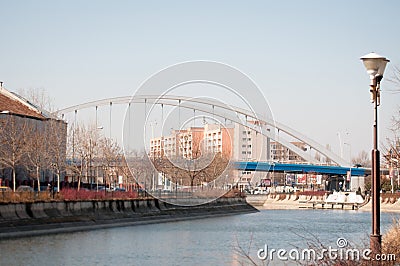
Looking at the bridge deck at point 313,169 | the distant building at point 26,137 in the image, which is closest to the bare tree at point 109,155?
the distant building at point 26,137

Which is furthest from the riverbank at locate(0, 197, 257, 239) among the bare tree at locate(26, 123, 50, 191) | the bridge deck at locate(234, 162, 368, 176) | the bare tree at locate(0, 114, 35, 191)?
the bridge deck at locate(234, 162, 368, 176)

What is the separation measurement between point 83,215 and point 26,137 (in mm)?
12882

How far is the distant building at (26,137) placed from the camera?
184 ft

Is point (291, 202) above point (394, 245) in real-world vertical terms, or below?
below

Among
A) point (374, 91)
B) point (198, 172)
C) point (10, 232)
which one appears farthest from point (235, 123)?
point (374, 91)

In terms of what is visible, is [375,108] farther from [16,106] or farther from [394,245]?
[16,106]

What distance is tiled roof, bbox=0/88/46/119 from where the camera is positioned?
71200 millimetres

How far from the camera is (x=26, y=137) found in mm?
58969

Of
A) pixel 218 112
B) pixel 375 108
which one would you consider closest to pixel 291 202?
pixel 218 112

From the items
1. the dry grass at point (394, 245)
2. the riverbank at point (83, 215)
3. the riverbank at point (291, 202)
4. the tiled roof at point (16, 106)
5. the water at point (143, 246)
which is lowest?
the riverbank at point (291, 202)

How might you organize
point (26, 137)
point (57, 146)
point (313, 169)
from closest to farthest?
point (26, 137)
point (57, 146)
point (313, 169)

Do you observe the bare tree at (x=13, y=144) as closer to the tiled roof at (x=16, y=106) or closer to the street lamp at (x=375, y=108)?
the tiled roof at (x=16, y=106)

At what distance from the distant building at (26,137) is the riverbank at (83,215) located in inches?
280

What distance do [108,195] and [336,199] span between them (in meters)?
55.4
